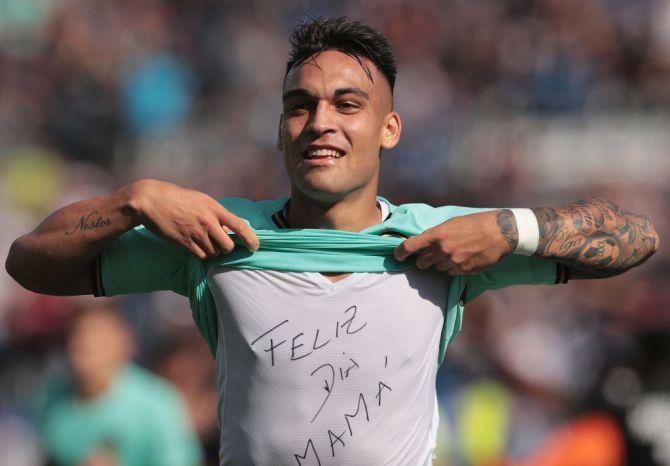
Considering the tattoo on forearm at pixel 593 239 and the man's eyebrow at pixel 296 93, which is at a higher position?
the man's eyebrow at pixel 296 93

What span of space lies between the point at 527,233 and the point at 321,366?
66 centimetres

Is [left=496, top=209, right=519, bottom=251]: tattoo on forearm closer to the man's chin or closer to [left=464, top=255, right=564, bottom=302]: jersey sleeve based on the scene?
[left=464, top=255, right=564, bottom=302]: jersey sleeve

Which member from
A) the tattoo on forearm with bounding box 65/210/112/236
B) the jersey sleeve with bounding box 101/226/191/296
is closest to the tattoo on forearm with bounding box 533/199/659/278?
the jersey sleeve with bounding box 101/226/191/296

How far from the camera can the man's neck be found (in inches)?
128

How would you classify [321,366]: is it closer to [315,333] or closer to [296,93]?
[315,333]

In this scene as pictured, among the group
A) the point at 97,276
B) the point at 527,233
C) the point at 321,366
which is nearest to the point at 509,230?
the point at 527,233

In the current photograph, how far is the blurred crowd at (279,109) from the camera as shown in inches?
311

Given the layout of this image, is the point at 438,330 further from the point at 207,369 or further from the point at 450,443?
the point at 207,369

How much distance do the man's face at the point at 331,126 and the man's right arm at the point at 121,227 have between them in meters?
0.26

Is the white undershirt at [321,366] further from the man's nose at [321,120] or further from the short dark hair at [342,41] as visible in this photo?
the short dark hair at [342,41]

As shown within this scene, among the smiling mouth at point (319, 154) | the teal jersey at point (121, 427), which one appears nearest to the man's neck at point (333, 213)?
the smiling mouth at point (319, 154)

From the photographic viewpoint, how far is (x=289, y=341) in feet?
9.98

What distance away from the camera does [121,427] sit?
5.50 m

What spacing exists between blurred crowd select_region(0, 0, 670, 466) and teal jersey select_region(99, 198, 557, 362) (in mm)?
4187
